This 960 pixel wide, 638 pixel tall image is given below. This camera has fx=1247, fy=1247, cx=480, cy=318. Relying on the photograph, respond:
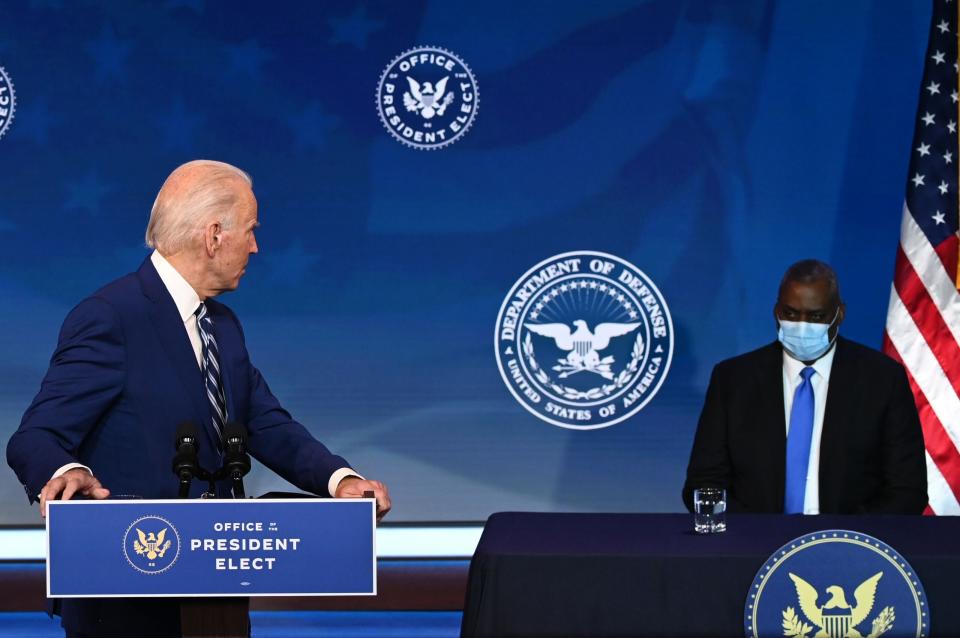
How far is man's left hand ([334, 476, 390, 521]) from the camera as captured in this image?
216 cm

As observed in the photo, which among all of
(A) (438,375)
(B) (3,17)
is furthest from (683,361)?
(B) (3,17)

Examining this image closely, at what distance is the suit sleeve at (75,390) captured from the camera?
7.14 feet

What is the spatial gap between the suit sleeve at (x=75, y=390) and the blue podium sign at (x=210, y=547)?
25 centimetres

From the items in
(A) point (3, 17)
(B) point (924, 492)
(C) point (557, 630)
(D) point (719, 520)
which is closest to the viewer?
(C) point (557, 630)

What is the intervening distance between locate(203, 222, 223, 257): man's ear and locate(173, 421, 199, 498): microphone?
17.2 inches

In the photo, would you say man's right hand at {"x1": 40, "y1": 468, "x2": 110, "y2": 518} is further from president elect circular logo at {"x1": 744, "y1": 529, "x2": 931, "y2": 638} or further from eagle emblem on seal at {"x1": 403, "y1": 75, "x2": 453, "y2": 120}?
eagle emblem on seal at {"x1": 403, "y1": 75, "x2": 453, "y2": 120}

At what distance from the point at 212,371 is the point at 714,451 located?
1.67 metres

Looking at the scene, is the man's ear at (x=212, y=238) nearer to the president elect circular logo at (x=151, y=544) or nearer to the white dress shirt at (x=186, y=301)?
the white dress shirt at (x=186, y=301)

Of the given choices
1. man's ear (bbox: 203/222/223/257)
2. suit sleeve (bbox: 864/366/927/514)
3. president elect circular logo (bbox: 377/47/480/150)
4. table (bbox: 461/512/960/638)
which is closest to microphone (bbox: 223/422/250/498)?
man's ear (bbox: 203/222/223/257)

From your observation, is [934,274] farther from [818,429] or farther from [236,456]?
[236,456]

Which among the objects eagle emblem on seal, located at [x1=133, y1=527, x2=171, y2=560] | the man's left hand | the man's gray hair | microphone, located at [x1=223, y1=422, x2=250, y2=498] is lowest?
eagle emblem on seal, located at [x1=133, y1=527, x2=171, y2=560]

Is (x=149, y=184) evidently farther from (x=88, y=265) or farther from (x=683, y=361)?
(x=683, y=361)

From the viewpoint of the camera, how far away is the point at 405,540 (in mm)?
4656

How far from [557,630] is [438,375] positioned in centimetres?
222
